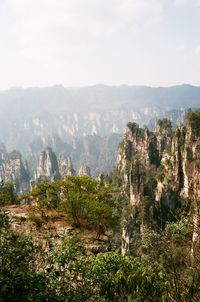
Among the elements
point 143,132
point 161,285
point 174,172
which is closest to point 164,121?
point 143,132

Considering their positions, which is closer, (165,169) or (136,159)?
(165,169)

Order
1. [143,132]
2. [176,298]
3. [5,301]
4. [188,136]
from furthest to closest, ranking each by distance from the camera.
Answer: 1. [143,132]
2. [188,136]
3. [176,298]
4. [5,301]

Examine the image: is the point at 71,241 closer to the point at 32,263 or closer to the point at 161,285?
the point at 32,263

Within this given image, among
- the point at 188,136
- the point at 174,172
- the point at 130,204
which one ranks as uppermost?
the point at 188,136

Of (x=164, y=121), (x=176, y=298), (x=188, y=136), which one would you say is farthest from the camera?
(x=164, y=121)

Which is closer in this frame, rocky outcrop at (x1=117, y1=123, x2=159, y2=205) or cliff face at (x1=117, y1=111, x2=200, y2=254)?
cliff face at (x1=117, y1=111, x2=200, y2=254)

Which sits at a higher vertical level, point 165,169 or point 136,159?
point 136,159

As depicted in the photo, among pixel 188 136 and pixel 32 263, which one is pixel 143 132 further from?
pixel 32 263

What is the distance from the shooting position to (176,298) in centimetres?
1409

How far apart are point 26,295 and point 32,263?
1.39 m

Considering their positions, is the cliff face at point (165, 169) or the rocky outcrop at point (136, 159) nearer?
the cliff face at point (165, 169)

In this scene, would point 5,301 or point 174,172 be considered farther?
point 174,172

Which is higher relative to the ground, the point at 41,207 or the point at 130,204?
the point at 41,207

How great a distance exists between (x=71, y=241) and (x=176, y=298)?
3.95 m
